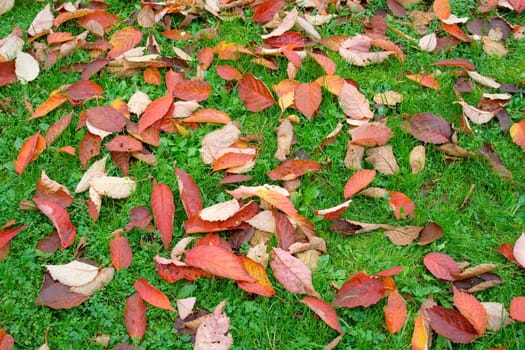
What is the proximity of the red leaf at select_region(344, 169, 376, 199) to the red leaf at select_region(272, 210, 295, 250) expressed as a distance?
0.31m

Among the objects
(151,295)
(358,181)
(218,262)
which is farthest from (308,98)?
(151,295)

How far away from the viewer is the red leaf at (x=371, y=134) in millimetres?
2846

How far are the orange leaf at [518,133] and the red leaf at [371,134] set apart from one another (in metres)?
0.58

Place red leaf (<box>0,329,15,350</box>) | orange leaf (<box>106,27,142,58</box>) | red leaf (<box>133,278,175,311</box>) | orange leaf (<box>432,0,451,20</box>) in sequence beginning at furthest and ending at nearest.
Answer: orange leaf (<box>432,0,451,20</box>), orange leaf (<box>106,27,142,58</box>), red leaf (<box>133,278,175,311</box>), red leaf (<box>0,329,15,350</box>)

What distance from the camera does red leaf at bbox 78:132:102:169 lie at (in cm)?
280

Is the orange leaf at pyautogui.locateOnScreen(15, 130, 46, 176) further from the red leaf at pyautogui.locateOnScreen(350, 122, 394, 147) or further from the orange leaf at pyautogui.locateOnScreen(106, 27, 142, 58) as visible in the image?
the red leaf at pyautogui.locateOnScreen(350, 122, 394, 147)

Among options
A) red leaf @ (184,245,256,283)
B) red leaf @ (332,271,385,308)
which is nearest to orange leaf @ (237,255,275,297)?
red leaf @ (184,245,256,283)

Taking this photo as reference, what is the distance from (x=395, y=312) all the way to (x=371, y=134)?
913 mm

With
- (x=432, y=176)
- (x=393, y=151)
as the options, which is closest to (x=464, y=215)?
(x=432, y=176)

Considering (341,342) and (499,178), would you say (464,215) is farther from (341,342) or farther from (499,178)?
(341,342)

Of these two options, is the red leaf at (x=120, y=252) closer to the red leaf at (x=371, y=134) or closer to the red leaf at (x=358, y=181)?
the red leaf at (x=358, y=181)

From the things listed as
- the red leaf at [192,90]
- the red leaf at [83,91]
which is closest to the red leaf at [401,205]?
the red leaf at [192,90]

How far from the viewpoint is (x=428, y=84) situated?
10.3 feet

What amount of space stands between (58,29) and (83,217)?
140 centimetres
